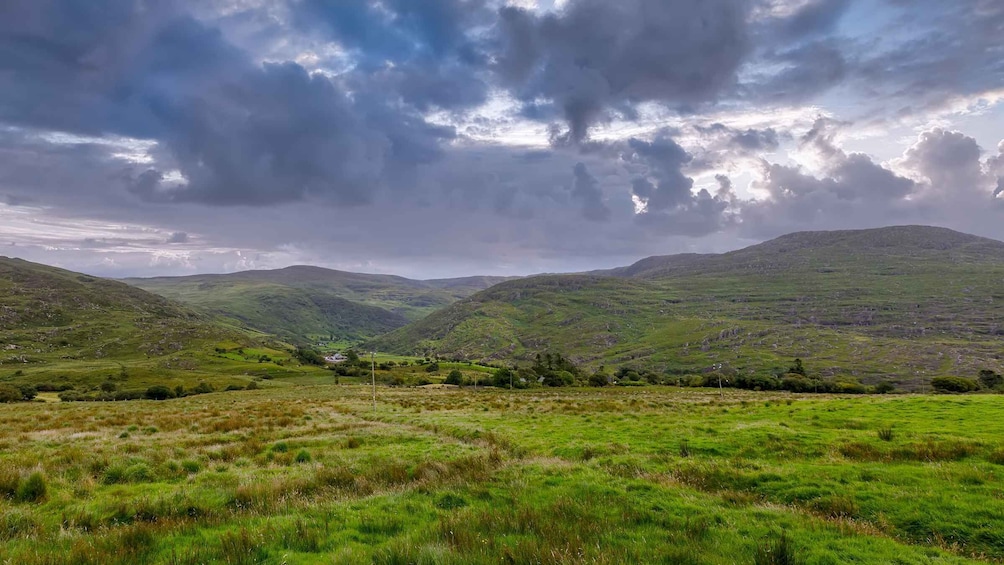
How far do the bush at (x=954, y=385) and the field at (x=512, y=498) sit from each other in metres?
81.3

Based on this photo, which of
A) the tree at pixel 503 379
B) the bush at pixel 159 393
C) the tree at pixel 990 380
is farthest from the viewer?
the tree at pixel 503 379

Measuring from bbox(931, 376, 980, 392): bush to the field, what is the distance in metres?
81.3

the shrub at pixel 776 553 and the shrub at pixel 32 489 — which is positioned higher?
the shrub at pixel 776 553

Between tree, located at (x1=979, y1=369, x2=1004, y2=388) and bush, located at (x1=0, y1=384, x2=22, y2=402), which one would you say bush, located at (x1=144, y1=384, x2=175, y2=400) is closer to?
bush, located at (x1=0, y1=384, x2=22, y2=402)

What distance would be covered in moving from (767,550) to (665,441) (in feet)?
39.6

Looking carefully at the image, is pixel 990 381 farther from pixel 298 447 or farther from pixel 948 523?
pixel 298 447

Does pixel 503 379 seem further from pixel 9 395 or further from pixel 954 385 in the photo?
pixel 954 385

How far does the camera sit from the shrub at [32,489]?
35.3ft

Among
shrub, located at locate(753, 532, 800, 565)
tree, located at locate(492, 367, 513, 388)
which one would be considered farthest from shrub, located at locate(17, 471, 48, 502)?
tree, located at locate(492, 367, 513, 388)

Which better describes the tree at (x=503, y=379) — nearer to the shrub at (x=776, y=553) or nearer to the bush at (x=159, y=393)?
the bush at (x=159, y=393)

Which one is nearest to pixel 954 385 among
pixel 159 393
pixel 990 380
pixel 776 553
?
pixel 990 380

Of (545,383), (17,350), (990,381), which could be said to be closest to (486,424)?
(545,383)

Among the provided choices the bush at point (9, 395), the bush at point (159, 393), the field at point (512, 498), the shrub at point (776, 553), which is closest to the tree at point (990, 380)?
the field at point (512, 498)

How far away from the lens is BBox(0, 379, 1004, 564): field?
718 centimetres
